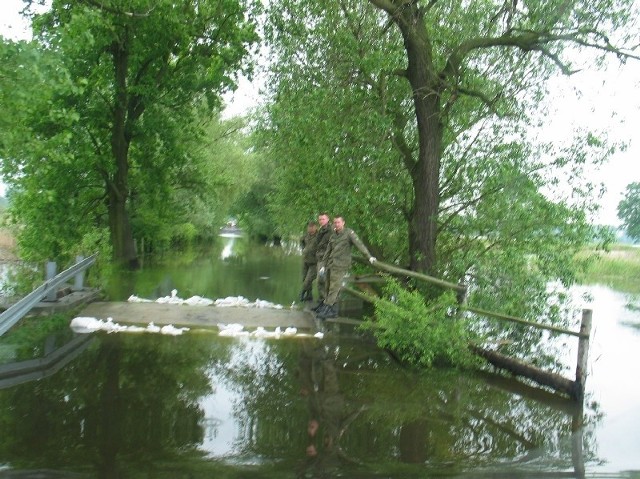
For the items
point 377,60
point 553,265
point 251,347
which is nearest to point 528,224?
point 553,265

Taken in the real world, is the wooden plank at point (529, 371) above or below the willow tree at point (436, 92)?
below

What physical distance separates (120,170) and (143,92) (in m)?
3.30

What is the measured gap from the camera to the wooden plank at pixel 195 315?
12.5 meters

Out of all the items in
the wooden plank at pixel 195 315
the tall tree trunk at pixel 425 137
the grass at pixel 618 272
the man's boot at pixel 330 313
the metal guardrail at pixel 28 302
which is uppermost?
the tall tree trunk at pixel 425 137

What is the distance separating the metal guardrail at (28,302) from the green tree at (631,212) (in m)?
54.1

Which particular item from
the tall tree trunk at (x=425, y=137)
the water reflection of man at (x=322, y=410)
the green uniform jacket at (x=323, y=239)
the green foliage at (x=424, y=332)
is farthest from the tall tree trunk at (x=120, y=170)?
the green foliage at (x=424, y=332)

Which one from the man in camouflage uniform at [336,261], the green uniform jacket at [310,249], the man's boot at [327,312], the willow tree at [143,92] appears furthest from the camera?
the willow tree at [143,92]

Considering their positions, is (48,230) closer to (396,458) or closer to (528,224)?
(528,224)

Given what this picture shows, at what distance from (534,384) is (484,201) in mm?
5556

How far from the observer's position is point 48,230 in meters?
23.0

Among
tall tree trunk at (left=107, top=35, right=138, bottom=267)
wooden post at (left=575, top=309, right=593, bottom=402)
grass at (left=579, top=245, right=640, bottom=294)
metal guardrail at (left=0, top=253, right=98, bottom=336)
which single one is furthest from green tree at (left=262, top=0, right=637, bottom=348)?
grass at (left=579, top=245, right=640, bottom=294)

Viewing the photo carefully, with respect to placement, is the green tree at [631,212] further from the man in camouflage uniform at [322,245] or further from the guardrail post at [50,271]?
the guardrail post at [50,271]

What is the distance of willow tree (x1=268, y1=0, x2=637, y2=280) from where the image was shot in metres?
13.1

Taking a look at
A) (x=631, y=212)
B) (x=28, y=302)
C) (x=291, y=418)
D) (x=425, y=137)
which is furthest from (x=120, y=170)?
(x=631, y=212)
